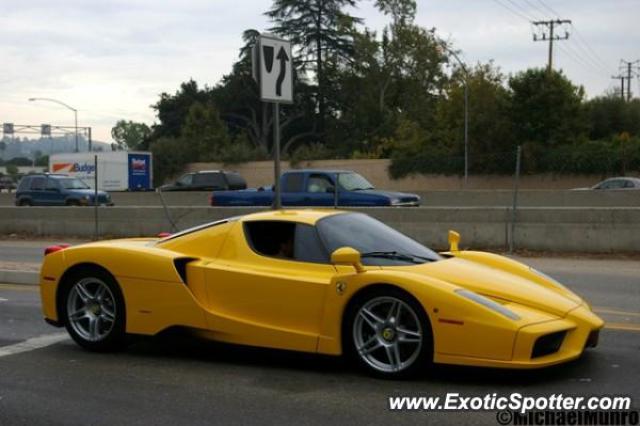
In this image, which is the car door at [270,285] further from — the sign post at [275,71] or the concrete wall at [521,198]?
the concrete wall at [521,198]

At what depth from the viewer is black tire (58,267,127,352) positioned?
666 cm

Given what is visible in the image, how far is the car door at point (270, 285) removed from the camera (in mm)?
5938

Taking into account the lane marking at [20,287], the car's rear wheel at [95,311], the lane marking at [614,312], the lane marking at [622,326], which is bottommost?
the lane marking at [20,287]

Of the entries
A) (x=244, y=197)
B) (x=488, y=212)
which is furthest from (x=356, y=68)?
(x=488, y=212)

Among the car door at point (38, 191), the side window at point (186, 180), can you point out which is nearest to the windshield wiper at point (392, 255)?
the car door at point (38, 191)

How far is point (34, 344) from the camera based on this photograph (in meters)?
7.26

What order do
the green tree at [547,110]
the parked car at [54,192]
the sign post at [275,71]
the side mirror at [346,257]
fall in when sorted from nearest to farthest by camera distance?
the side mirror at [346,257] < the sign post at [275,71] < the parked car at [54,192] < the green tree at [547,110]

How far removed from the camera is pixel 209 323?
6270mm

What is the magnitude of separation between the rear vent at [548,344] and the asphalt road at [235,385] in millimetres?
243

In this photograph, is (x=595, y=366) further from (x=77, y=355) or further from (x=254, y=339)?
(x=77, y=355)

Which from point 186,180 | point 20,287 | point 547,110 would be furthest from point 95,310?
point 547,110

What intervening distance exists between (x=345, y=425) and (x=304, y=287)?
1.41m

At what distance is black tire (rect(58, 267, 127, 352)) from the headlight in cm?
291

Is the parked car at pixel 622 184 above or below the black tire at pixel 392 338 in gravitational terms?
above
